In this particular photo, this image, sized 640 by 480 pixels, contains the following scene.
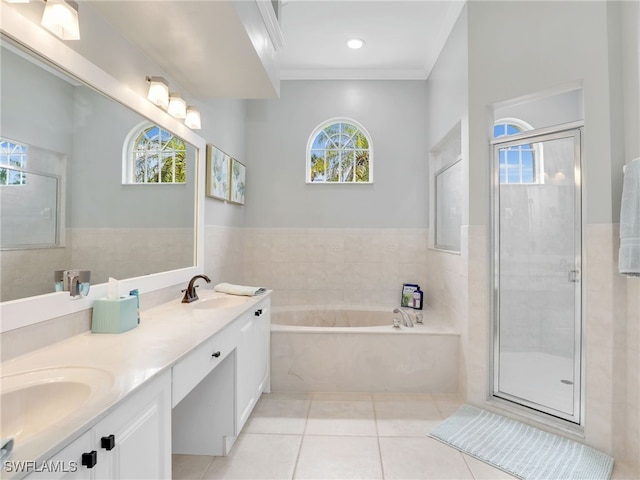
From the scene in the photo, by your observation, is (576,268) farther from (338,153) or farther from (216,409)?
(338,153)

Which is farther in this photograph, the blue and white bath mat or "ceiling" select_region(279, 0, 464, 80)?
"ceiling" select_region(279, 0, 464, 80)

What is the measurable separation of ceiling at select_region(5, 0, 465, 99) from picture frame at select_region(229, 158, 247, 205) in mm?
953

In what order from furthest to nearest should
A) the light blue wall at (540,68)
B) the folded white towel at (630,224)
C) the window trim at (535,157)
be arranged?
the window trim at (535,157) → the light blue wall at (540,68) → the folded white towel at (630,224)

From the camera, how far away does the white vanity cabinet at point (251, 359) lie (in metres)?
2.04

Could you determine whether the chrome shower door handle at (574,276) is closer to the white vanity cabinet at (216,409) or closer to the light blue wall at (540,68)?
the light blue wall at (540,68)

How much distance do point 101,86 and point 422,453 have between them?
252 centimetres

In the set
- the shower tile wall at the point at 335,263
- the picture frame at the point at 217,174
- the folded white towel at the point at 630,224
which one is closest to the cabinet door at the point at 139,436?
the picture frame at the point at 217,174

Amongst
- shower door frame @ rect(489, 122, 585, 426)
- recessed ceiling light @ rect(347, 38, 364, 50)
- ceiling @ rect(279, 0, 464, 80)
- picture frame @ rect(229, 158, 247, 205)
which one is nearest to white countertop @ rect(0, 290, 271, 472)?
picture frame @ rect(229, 158, 247, 205)

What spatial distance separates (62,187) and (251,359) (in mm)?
1430

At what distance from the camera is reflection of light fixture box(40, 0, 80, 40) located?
48.7 inches

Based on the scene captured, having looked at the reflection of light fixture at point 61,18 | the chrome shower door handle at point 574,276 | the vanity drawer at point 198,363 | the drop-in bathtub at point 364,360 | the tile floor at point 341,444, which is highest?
the reflection of light fixture at point 61,18

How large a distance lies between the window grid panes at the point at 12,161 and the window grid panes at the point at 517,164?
269cm

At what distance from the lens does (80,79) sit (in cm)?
146

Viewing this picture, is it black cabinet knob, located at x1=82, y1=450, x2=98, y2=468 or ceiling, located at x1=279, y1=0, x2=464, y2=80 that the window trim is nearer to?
ceiling, located at x1=279, y1=0, x2=464, y2=80
